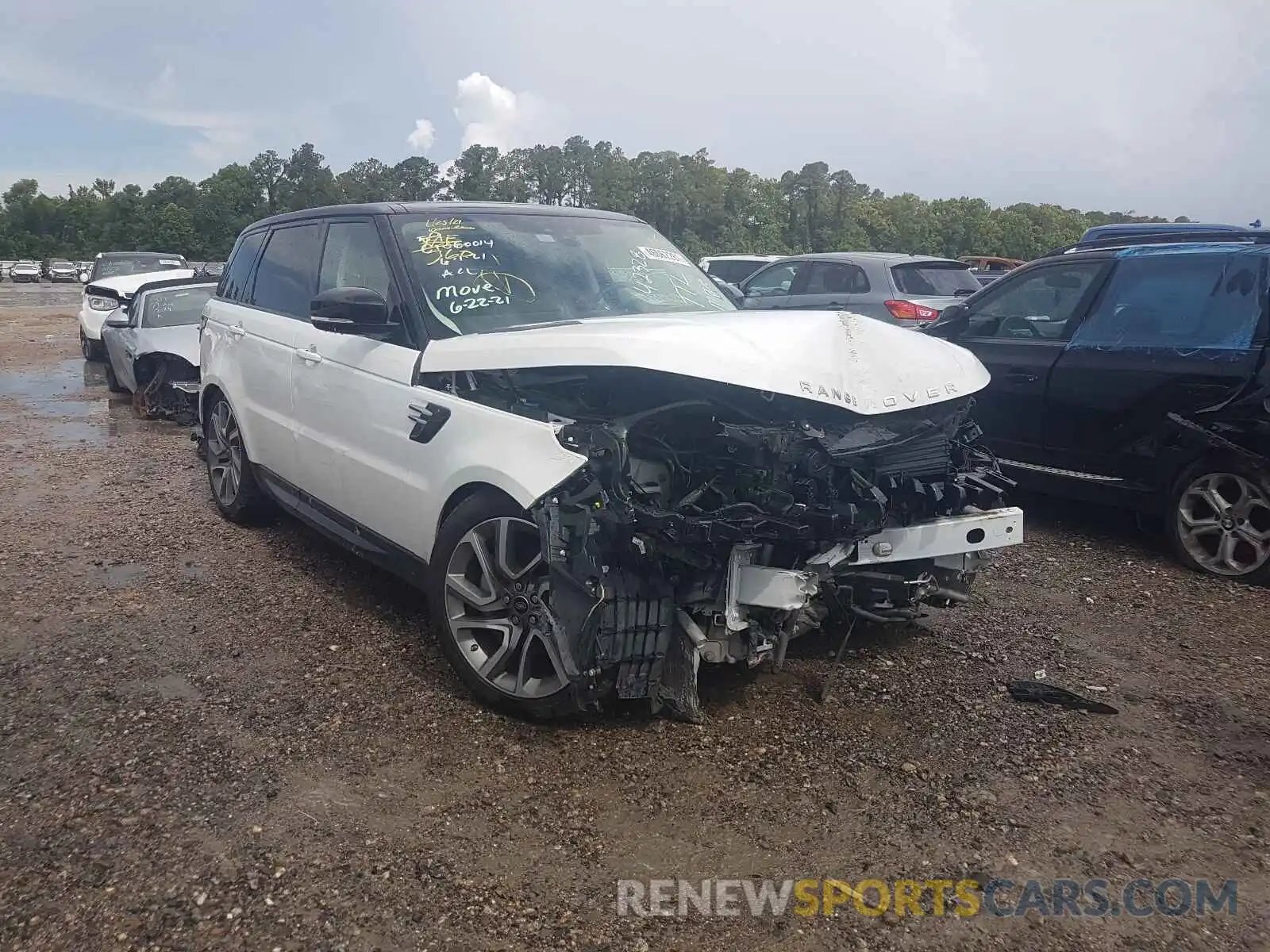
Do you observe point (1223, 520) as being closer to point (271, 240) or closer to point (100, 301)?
point (271, 240)

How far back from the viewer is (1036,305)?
6.28m

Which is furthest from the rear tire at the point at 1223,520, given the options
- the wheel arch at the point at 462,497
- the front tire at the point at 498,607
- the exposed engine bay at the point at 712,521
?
the wheel arch at the point at 462,497

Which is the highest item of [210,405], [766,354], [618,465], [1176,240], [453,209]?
[1176,240]

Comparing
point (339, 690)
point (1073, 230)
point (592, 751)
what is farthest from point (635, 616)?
point (1073, 230)

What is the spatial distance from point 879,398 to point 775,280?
31.3ft

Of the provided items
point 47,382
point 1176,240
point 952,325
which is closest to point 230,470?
point 952,325

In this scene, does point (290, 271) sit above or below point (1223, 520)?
above

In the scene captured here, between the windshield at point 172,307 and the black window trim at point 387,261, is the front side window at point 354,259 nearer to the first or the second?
the black window trim at point 387,261

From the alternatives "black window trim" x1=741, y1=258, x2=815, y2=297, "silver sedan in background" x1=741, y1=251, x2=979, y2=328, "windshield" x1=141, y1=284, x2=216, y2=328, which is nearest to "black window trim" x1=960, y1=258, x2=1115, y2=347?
"silver sedan in background" x1=741, y1=251, x2=979, y2=328

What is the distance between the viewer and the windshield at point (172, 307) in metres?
11.2

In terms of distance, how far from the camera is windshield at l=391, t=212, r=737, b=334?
4.16 metres

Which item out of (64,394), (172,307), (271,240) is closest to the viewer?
(271,240)

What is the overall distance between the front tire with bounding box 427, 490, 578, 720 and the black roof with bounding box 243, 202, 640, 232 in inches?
64.0

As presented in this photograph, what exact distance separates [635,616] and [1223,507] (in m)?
3.68
